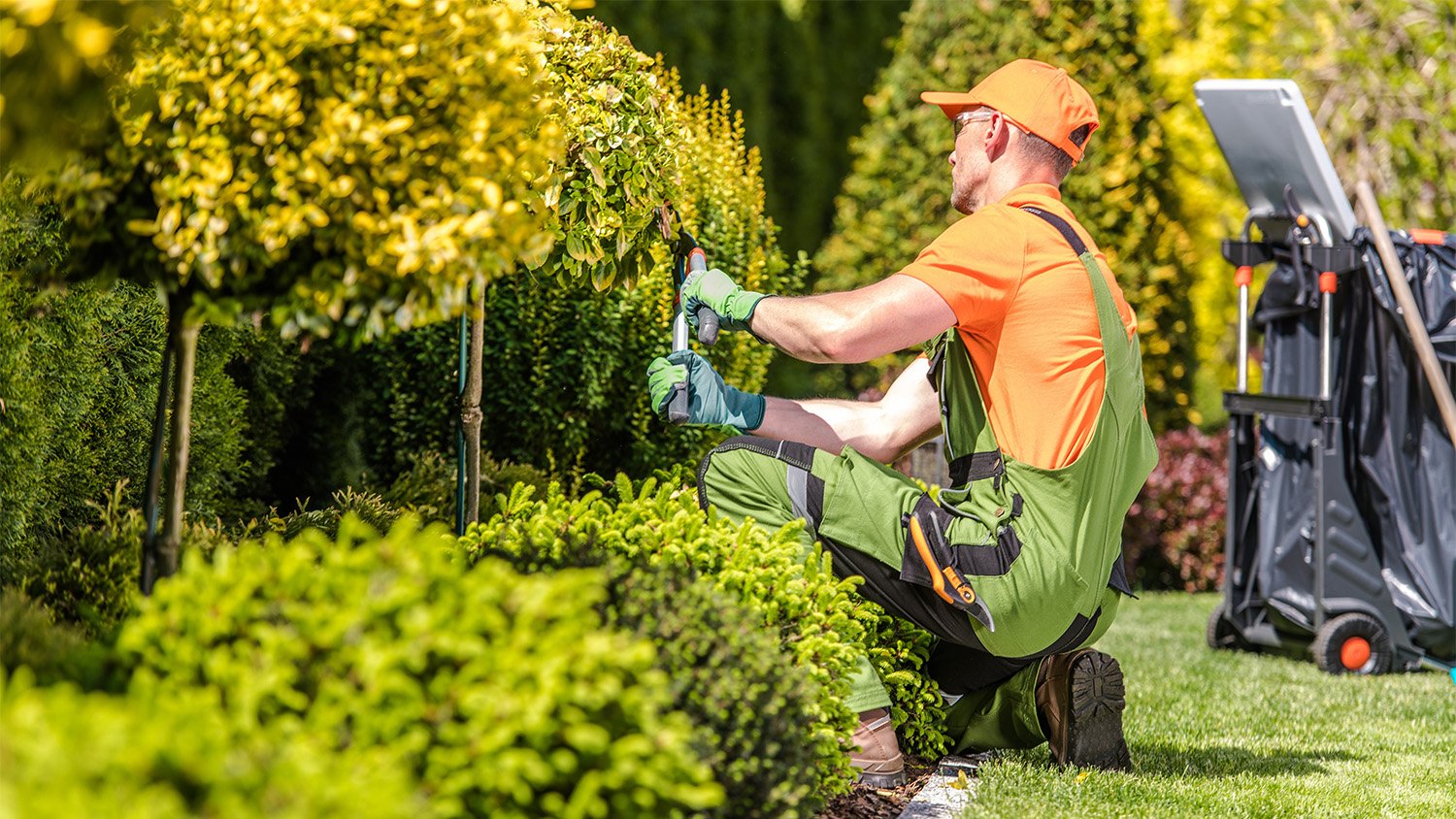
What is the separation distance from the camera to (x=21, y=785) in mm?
1299

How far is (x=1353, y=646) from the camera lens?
16.3 feet

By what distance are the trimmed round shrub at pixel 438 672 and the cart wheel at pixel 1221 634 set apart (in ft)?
13.5

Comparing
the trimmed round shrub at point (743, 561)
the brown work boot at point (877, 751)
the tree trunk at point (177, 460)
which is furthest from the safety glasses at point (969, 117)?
the tree trunk at point (177, 460)

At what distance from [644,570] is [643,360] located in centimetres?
232

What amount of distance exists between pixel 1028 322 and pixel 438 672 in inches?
66.0

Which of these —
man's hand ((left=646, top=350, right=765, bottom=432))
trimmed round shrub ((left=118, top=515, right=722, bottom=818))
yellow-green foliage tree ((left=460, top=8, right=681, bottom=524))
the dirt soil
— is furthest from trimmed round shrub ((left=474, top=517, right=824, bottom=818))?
yellow-green foliage tree ((left=460, top=8, right=681, bottom=524))

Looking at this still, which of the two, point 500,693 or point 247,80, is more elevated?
point 247,80

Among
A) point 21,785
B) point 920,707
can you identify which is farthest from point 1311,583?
point 21,785

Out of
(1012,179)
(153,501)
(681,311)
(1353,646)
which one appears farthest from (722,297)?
(1353,646)

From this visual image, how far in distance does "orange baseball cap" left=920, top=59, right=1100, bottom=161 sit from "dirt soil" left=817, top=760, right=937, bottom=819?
1.50 metres

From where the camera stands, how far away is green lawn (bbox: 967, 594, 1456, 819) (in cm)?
294

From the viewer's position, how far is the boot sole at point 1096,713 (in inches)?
120

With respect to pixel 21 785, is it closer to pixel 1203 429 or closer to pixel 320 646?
pixel 320 646

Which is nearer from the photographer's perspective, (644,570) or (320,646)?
(320,646)
